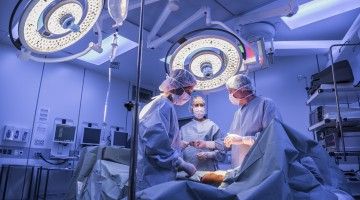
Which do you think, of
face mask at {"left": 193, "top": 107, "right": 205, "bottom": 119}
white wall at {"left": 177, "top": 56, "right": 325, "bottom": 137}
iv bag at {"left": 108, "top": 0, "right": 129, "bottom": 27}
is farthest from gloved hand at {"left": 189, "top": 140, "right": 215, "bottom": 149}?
white wall at {"left": 177, "top": 56, "right": 325, "bottom": 137}

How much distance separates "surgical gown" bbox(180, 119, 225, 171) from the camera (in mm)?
2949

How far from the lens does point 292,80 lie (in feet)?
13.6

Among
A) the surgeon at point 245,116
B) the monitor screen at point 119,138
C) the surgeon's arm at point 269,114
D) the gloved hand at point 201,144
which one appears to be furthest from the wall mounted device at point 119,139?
the surgeon's arm at point 269,114

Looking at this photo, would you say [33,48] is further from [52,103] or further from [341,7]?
[52,103]

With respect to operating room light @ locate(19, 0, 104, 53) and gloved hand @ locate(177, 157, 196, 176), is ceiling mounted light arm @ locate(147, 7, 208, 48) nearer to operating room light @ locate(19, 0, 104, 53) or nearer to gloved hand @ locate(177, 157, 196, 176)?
gloved hand @ locate(177, 157, 196, 176)

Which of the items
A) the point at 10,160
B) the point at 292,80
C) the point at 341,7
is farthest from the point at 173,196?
the point at 10,160

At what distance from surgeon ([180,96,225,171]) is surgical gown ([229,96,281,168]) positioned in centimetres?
47

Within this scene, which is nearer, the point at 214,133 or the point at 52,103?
the point at 214,133

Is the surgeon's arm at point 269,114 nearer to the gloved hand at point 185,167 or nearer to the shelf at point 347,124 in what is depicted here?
the gloved hand at point 185,167

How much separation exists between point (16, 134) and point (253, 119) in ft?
11.2

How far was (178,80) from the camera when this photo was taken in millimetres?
2117

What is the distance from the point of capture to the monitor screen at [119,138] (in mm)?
5164

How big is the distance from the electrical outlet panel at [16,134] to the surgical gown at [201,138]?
7.96 ft

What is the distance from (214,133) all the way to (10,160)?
2950mm
